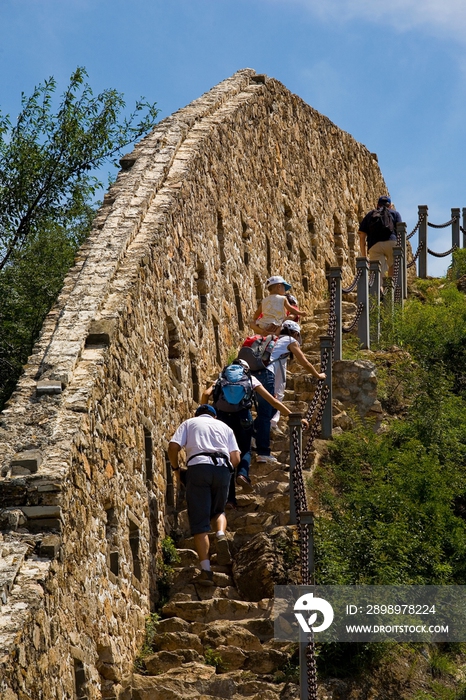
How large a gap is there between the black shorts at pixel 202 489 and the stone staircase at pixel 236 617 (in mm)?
392

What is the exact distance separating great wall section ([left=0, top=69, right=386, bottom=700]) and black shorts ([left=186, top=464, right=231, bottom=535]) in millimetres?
444

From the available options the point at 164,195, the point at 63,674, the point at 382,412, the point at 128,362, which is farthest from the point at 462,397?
the point at 63,674

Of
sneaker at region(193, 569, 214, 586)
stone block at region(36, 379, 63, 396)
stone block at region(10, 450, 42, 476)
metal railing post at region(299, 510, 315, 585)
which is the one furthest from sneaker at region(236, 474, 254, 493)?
stone block at region(10, 450, 42, 476)

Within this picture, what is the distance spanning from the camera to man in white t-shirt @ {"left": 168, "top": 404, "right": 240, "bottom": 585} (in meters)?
9.89

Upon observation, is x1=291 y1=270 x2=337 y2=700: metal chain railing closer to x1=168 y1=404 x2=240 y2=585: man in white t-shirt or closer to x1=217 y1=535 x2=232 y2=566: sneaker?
x1=168 y1=404 x2=240 y2=585: man in white t-shirt

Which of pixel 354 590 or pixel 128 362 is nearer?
pixel 354 590

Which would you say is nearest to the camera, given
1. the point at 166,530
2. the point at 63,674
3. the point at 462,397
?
the point at 63,674

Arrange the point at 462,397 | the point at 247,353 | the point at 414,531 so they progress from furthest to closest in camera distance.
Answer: the point at 462,397 < the point at 247,353 < the point at 414,531

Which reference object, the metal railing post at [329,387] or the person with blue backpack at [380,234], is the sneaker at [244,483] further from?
the person with blue backpack at [380,234]

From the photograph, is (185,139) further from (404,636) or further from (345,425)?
A: (404,636)

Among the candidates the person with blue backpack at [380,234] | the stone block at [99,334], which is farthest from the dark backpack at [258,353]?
the person with blue backpack at [380,234]

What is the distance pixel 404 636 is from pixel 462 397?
5.04m

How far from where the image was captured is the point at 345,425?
12.3 meters

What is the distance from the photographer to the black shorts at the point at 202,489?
32.5ft
